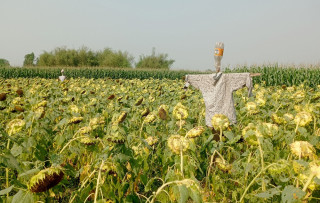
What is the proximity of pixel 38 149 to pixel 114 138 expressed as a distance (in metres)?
0.62

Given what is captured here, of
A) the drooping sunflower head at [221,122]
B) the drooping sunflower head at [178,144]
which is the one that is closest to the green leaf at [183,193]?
the drooping sunflower head at [178,144]

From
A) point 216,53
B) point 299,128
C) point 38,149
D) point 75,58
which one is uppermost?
point 75,58

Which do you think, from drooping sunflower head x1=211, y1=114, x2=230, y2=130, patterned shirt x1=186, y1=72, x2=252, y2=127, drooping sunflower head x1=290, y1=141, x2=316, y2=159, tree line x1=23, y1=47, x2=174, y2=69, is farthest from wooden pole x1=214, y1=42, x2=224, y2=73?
tree line x1=23, y1=47, x2=174, y2=69

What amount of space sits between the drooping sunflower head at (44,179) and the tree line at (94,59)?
1697 inches

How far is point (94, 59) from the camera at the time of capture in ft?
152

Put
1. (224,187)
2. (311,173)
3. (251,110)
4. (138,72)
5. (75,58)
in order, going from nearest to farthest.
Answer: (311,173) < (224,187) < (251,110) < (138,72) < (75,58)

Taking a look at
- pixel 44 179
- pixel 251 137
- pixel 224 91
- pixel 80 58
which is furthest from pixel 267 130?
pixel 80 58

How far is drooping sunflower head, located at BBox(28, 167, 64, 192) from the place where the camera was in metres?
0.78

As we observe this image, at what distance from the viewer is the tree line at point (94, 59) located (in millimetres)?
43562

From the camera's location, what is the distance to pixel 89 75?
27062 mm

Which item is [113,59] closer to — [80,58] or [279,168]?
[80,58]

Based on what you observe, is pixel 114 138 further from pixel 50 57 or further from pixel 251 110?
pixel 50 57

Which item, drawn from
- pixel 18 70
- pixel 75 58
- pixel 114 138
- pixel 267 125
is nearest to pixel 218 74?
pixel 267 125

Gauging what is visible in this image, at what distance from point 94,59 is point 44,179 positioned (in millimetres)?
47289
